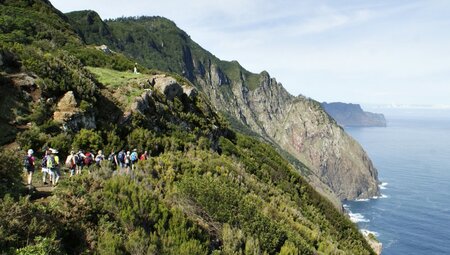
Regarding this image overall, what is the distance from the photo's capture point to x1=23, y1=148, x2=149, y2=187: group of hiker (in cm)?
1674

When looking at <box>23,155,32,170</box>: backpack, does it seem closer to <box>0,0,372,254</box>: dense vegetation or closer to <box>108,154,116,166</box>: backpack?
<box>0,0,372,254</box>: dense vegetation

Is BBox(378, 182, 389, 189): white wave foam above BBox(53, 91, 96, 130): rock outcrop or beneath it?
beneath

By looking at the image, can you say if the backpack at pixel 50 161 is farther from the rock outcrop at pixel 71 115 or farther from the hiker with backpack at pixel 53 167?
the rock outcrop at pixel 71 115

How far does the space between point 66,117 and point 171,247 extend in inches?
526

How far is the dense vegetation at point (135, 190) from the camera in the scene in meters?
12.1

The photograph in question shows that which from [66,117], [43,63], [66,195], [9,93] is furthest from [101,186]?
[43,63]

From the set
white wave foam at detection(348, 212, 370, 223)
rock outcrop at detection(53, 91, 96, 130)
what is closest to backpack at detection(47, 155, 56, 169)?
rock outcrop at detection(53, 91, 96, 130)

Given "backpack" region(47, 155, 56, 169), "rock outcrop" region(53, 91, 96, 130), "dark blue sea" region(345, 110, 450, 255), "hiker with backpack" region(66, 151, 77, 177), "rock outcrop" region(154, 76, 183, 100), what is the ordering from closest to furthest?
1. "backpack" region(47, 155, 56, 169)
2. "hiker with backpack" region(66, 151, 77, 177)
3. "rock outcrop" region(53, 91, 96, 130)
4. "rock outcrop" region(154, 76, 183, 100)
5. "dark blue sea" region(345, 110, 450, 255)

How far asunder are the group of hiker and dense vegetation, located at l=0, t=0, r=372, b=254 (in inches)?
38.5

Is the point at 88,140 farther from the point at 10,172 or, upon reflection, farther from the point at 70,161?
the point at 10,172

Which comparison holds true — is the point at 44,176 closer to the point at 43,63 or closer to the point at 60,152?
the point at 60,152

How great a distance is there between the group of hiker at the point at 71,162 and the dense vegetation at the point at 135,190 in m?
0.98

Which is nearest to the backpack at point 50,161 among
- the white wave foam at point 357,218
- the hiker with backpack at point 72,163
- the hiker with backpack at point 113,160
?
the hiker with backpack at point 72,163

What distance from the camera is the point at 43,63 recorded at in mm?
25688
